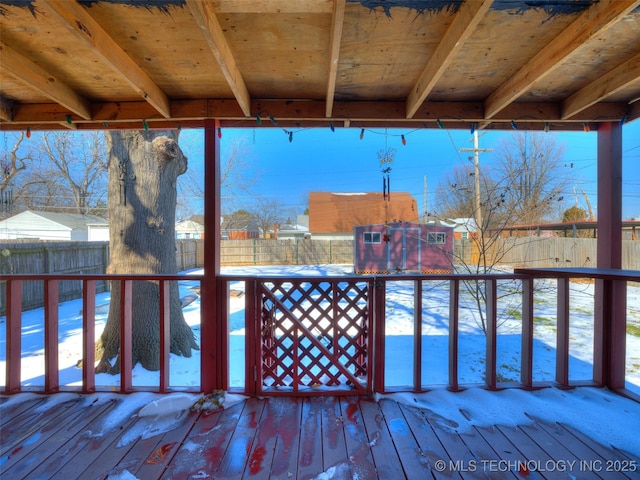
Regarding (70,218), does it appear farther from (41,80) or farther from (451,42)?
(451,42)

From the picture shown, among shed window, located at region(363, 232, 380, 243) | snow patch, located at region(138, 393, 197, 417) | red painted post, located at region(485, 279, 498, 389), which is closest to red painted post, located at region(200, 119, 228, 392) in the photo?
snow patch, located at region(138, 393, 197, 417)

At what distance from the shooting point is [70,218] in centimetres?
1216

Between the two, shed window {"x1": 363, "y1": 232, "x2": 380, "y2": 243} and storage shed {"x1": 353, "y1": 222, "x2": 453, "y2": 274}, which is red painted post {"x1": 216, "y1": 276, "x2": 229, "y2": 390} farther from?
shed window {"x1": 363, "y1": 232, "x2": 380, "y2": 243}

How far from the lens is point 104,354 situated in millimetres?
3074

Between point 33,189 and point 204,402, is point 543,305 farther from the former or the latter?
point 33,189

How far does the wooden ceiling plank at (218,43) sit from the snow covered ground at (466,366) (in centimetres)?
218

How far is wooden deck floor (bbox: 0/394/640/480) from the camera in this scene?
4.53 feet

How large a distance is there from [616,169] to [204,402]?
11.9 ft

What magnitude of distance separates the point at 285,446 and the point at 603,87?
303 centimetres

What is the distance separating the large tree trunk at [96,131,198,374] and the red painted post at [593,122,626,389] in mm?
4228

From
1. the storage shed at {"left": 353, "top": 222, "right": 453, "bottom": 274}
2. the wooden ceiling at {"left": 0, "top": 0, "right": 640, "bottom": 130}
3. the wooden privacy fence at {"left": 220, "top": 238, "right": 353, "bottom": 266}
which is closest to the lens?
the wooden ceiling at {"left": 0, "top": 0, "right": 640, "bottom": 130}

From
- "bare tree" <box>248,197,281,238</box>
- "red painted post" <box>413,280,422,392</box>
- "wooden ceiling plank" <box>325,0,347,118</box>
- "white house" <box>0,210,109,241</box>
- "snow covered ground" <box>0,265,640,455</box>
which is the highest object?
"bare tree" <box>248,197,281,238</box>

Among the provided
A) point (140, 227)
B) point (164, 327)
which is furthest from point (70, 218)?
point (164, 327)

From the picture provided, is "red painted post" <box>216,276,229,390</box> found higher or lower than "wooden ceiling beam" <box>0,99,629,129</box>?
lower
